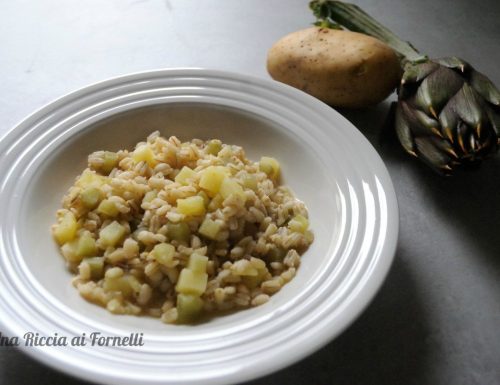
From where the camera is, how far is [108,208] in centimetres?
100

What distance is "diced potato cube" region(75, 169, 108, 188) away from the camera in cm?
106

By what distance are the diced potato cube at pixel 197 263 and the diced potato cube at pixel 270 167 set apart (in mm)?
299

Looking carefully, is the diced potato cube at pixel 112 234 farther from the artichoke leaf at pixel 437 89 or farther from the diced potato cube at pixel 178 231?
the artichoke leaf at pixel 437 89

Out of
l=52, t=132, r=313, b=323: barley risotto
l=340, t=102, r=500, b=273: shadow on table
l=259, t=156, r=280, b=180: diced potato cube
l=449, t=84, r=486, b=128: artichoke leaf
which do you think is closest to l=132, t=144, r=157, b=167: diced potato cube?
l=52, t=132, r=313, b=323: barley risotto

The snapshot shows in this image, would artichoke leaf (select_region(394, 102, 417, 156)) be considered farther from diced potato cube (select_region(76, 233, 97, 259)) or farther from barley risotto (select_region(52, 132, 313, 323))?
diced potato cube (select_region(76, 233, 97, 259))

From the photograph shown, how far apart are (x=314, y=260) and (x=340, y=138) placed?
272mm

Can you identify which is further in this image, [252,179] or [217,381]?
[252,179]

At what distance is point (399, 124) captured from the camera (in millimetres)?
1288

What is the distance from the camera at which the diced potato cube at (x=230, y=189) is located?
97cm

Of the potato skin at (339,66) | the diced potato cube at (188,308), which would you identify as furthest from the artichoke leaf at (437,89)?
the diced potato cube at (188,308)

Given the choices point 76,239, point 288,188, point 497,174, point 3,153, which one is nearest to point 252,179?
point 288,188

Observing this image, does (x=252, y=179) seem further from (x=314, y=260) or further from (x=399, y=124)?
(x=399, y=124)

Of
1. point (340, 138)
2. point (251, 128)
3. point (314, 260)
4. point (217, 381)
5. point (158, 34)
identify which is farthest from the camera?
point (158, 34)

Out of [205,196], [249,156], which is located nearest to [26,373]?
[205,196]
